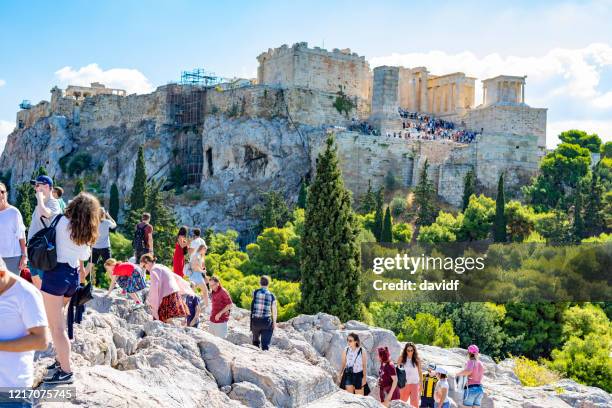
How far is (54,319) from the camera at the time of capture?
695 centimetres

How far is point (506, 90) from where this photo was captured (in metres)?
48.2

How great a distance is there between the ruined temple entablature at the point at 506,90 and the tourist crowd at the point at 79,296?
123ft

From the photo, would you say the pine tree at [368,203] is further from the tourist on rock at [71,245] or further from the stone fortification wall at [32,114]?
the tourist on rock at [71,245]

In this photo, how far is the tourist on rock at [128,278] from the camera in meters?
11.1

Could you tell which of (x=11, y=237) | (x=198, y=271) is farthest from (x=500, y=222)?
(x=11, y=237)

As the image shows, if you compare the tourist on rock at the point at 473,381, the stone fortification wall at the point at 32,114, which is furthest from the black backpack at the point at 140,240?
the stone fortification wall at the point at 32,114

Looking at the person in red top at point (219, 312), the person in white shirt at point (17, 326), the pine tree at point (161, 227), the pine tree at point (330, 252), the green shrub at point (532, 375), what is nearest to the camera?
the person in white shirt at point (17, 326)

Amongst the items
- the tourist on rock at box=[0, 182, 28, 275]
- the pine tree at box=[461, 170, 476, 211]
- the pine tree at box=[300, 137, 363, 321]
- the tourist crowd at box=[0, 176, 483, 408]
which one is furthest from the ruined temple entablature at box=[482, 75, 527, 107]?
the tourist on rock at box=[0, 182, 28, 275]

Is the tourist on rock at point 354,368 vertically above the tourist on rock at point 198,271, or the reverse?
the tourist on rock at point 198,271

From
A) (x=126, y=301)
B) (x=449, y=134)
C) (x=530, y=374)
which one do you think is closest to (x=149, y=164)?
(x=449, y=134)

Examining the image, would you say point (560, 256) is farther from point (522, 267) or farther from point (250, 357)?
point (250, 357)

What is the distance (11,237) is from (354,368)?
467 centimetres

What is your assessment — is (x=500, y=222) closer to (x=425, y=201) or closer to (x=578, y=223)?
(x=578, y=223)

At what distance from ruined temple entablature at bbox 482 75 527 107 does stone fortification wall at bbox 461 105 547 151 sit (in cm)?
74
